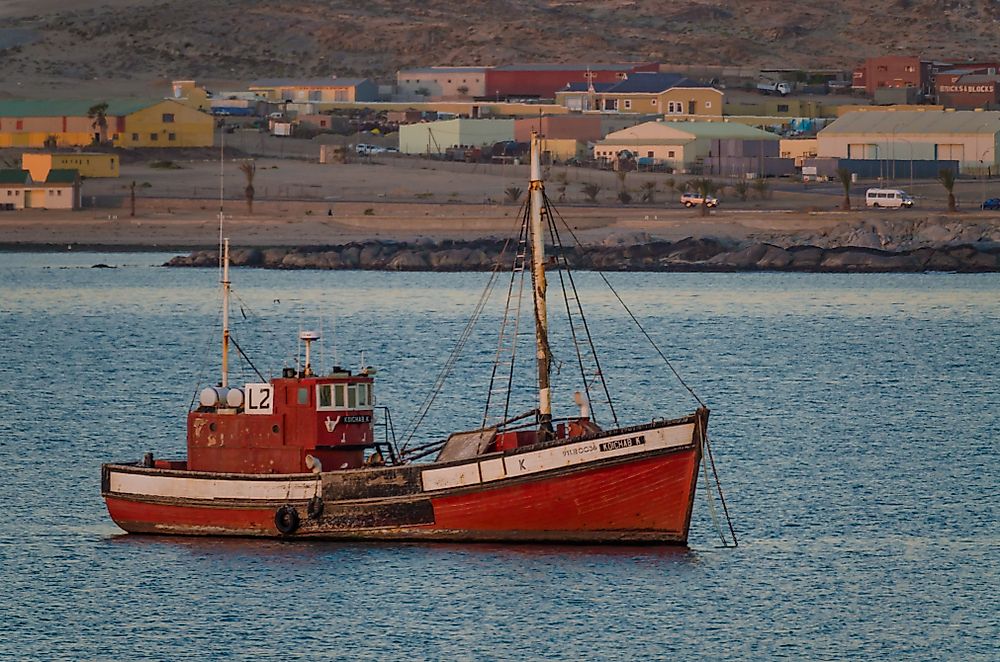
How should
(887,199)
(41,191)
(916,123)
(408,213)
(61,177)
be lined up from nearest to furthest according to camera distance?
(887,199) → (408,213) → (41,191) → (61,177) → (916,123)

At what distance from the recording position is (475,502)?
136ft

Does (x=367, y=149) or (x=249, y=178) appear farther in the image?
(x=367, y=149)

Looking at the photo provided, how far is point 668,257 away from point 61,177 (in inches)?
1744

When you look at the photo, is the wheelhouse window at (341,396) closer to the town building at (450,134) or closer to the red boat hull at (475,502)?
the red boat hull at (475,502)

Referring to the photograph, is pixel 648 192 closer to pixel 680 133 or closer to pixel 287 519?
pixel 680 133

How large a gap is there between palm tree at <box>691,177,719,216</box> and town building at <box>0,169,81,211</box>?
41.1 meters

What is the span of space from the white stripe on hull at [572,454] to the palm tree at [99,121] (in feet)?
460

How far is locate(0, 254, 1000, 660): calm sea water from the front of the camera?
3653 centimetres

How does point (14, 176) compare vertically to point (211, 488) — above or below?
above

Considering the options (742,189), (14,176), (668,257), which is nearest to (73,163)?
(14,176)

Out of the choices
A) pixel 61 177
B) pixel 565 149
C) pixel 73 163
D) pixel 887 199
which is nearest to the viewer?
pixel 887 199

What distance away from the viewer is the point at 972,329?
9550 cm

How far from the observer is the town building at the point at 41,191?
148125 millimetres

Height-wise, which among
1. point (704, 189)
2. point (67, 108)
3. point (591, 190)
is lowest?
point (591, 190)
